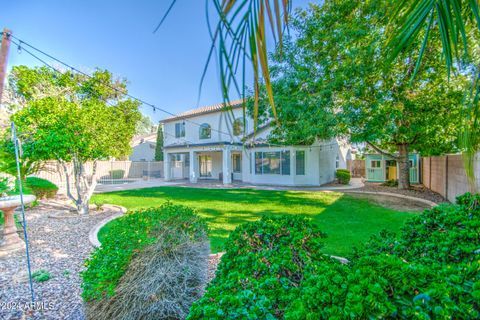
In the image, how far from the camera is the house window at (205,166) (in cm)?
2197

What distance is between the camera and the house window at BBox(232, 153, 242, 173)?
66.1 ft

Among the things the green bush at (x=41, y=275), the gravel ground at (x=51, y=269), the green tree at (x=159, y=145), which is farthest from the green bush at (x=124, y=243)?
the green tree at (x=159, y=145)

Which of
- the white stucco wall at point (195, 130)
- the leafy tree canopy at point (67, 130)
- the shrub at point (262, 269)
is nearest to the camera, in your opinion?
the shrub at point (262, 269)

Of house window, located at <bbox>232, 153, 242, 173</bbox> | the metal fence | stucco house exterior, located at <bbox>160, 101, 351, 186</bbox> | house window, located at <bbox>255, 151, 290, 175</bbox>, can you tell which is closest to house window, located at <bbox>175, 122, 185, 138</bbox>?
stucco house exterior, located at <bbox>160, 101, 351, 186</bbox>

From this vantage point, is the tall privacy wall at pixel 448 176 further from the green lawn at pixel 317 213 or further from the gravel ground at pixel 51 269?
the gravel ground at pixel 51 269

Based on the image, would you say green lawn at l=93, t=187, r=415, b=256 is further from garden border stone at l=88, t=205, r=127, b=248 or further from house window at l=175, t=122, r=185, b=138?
house window at l=175, t=122, r=185, b=138

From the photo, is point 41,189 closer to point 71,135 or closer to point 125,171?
point 71,135

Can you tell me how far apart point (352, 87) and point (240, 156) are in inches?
466

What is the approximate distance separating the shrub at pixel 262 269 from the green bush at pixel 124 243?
1.00 meters

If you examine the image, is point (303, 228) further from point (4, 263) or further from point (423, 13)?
Result: point (4, 263)

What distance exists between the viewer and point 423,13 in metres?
1.34

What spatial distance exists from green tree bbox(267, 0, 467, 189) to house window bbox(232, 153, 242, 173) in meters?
9.82

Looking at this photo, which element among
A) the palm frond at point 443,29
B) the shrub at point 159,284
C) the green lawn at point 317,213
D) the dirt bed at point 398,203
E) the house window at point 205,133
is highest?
the house window at point 205,133

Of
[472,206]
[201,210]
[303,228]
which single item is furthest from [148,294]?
[201,210]
